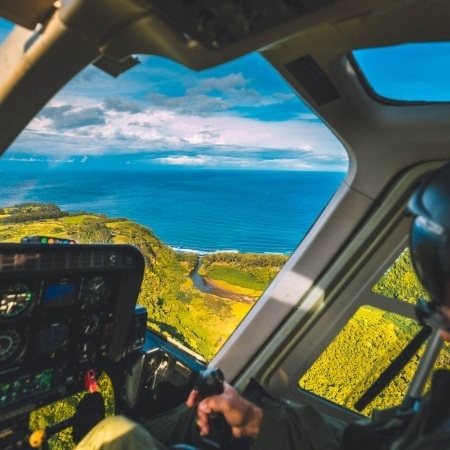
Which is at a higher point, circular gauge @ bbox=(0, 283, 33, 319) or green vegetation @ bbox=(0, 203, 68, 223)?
green vegetation @ bbox=(0, 203, 68, 223)

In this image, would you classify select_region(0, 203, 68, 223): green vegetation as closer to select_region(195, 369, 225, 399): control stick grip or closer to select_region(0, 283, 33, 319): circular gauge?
select_region(0, 283, 33, 319): circular gauge

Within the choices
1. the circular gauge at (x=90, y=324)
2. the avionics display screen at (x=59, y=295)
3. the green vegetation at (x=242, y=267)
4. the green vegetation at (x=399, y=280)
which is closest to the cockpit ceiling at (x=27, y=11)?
the avionics display screen at (x=59, y=295)

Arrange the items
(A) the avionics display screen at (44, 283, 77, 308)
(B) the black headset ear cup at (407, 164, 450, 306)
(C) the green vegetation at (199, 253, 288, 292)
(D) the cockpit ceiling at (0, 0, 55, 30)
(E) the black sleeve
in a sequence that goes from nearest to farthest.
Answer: (D) the cockpit ceiling at (0, 0, 55, 30) < (B) the black headset ear cup at (407, 164, 450, 306) < (E) the black sleeve < (A) the avionics display screen at (44, 283, 77, 308) < (C) the green vegetation at (199, 253, 288, 292)

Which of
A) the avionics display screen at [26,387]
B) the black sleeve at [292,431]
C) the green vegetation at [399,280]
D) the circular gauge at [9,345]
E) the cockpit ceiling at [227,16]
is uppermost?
the cockpit ceiling at [227,16]

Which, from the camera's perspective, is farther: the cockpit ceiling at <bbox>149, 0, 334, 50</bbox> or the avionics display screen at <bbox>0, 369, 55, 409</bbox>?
the avionics display screen at <bbox>0, 369, 55, 409</bbox>

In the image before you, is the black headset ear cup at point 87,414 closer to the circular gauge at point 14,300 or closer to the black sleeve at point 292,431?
the circular gauge at point 14,300

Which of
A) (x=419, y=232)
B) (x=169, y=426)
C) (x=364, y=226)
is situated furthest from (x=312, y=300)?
(x=419, y=232)

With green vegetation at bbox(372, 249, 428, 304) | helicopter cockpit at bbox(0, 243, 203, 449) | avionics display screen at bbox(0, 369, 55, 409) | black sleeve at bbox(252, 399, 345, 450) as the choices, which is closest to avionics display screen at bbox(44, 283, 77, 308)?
helicopter cockpit at bbox(0, 243, 203, 449)
